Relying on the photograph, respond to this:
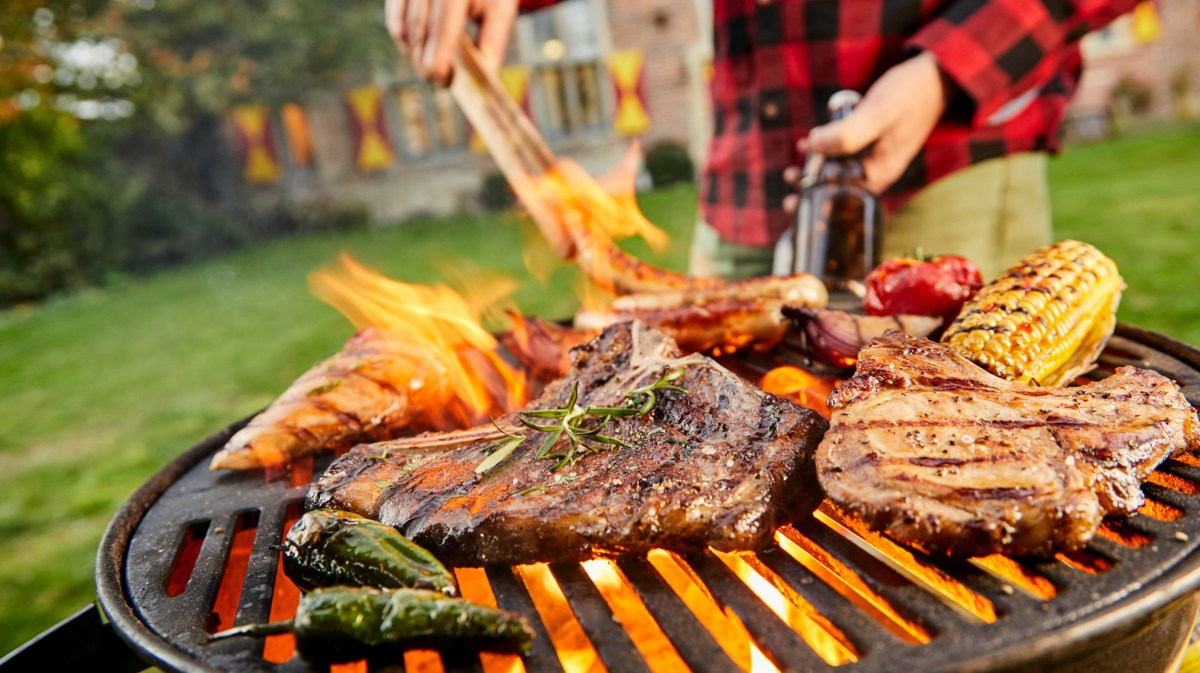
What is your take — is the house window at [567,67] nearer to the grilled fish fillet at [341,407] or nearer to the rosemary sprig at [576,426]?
the grilled fish fillet at [341,407]

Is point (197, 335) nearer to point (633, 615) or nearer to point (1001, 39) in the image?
point (1001, 39)

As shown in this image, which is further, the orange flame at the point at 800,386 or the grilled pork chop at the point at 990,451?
the orange flame at the point at 800,386

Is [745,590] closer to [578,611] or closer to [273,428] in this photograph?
[578,611]

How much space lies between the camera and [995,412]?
1531 mm

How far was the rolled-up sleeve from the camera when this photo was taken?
Result: 2.95m

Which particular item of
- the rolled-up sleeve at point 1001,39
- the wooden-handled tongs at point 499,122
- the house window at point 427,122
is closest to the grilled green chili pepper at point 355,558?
the wooden-handled tongs at point 499,122

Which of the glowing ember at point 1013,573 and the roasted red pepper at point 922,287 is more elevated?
the roasted red pepper at point 922,287

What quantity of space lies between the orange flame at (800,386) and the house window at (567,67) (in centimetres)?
1614

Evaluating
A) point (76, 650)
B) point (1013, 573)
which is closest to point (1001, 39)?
point (1013, 573)

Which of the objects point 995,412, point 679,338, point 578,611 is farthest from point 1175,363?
point 578,611

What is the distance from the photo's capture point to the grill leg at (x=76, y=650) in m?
1.72

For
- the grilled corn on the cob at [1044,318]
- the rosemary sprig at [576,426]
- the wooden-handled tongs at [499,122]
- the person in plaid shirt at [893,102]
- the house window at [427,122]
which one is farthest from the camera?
the house window at [427,122]

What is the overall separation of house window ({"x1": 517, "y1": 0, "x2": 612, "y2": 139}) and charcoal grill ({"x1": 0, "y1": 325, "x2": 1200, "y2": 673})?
16847 mm

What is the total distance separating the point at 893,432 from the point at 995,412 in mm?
220
